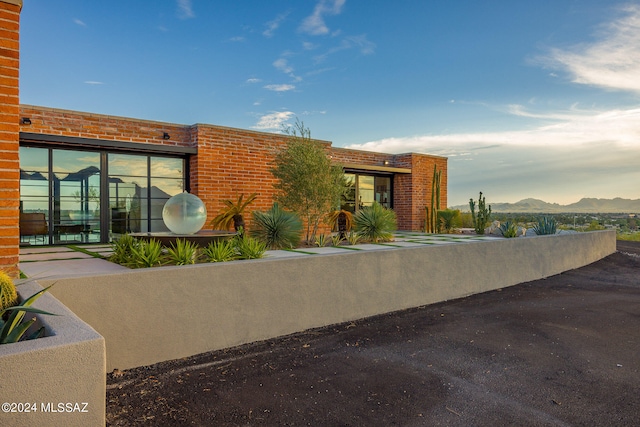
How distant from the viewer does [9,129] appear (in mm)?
3533

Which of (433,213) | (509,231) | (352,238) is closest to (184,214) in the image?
(352,238)

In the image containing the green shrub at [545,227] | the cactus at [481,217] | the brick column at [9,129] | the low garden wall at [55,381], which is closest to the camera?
the low garden wall at [55,381]

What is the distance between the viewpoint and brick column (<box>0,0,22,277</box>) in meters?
3.50

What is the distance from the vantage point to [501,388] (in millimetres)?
3572

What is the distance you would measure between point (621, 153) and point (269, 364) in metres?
19.9

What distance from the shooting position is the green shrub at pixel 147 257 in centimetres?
470

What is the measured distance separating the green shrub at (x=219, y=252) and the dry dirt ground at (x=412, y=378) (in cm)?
93

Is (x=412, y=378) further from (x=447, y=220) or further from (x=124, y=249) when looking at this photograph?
(x=447, y=220)

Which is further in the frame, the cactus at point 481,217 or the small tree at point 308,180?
the cactus at point 481,217

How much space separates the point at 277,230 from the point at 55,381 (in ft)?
18.2

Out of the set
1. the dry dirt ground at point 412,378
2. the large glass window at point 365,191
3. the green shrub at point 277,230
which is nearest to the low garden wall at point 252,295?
the dry dirt ground at point 412,378

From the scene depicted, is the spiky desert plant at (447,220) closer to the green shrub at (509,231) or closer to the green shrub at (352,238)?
the green shrub at (509,231)

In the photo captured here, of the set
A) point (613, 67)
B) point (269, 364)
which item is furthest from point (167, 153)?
point (613, 67)

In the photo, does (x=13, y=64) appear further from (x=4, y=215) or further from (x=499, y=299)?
(x=499, y=299)
